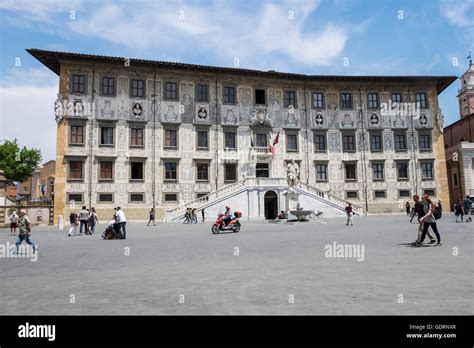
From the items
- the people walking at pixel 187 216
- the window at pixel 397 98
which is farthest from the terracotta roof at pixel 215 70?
the people walking at pixel 187 216

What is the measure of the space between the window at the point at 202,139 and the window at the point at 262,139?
5159 mm

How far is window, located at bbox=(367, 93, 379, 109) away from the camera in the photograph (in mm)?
36344

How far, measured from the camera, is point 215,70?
32.9m

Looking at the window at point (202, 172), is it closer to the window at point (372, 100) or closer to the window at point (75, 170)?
the window at point (75, 170)

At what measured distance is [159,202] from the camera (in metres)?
30.7

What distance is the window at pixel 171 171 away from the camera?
1230 inches

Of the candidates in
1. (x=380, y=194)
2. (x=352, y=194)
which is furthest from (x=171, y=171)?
(x=380, y=194)

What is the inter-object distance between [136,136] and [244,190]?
10819 millimetres

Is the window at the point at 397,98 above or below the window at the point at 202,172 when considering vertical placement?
above

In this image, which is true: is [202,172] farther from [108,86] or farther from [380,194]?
[380,194]

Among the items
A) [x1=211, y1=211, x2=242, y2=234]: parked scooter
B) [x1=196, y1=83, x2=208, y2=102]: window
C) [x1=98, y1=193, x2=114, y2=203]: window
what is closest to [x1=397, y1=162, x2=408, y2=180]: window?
[x1=196, y1=83, x2=208, y2=102]: window

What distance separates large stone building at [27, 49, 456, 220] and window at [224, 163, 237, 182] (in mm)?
100
